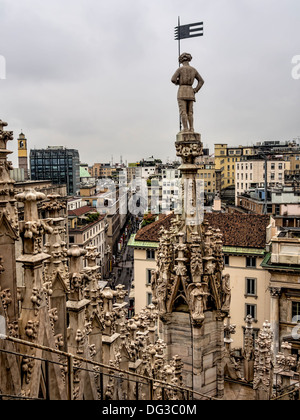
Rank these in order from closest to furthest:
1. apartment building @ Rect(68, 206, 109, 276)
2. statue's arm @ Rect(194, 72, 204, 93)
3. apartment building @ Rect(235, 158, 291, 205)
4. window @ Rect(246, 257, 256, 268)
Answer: statue's arm @ Rect(194, 72, 204, 93) → window @ Rect(246, 257, 256, 268) → apartment building @ Rect(68, 206, 109, 276) → apartment building @ Rect(235, 158, 291, 205)

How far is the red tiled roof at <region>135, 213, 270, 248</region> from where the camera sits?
122ft

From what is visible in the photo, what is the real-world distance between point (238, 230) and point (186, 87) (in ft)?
98.4

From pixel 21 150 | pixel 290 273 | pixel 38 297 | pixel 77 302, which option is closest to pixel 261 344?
pixel 77 302

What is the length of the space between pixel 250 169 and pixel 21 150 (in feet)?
242

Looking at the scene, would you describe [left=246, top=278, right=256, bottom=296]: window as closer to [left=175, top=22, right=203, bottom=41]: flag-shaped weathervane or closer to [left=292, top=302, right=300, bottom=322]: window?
[left=292, top=302, right=300, bottom=322]: window

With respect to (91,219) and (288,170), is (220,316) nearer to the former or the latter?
(91,219)

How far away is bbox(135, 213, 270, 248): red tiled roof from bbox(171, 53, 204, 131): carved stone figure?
26024 millimetres

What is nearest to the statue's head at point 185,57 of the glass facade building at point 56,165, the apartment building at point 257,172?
the apartment building at point 257,172

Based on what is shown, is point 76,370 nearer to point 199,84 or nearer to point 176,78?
point 176,78

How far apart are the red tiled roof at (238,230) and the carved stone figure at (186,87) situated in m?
26.0

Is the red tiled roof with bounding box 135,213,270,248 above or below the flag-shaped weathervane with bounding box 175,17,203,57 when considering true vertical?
below

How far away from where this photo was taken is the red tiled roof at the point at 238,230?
122ft

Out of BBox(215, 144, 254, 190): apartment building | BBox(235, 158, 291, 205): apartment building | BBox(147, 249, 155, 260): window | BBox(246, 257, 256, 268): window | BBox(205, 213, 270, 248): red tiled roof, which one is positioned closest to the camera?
BBox(246, 257, 256, 268): window

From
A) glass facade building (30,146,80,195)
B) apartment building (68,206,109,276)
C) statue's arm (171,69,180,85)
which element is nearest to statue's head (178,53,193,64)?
statue's arm (171,69,180,85)
